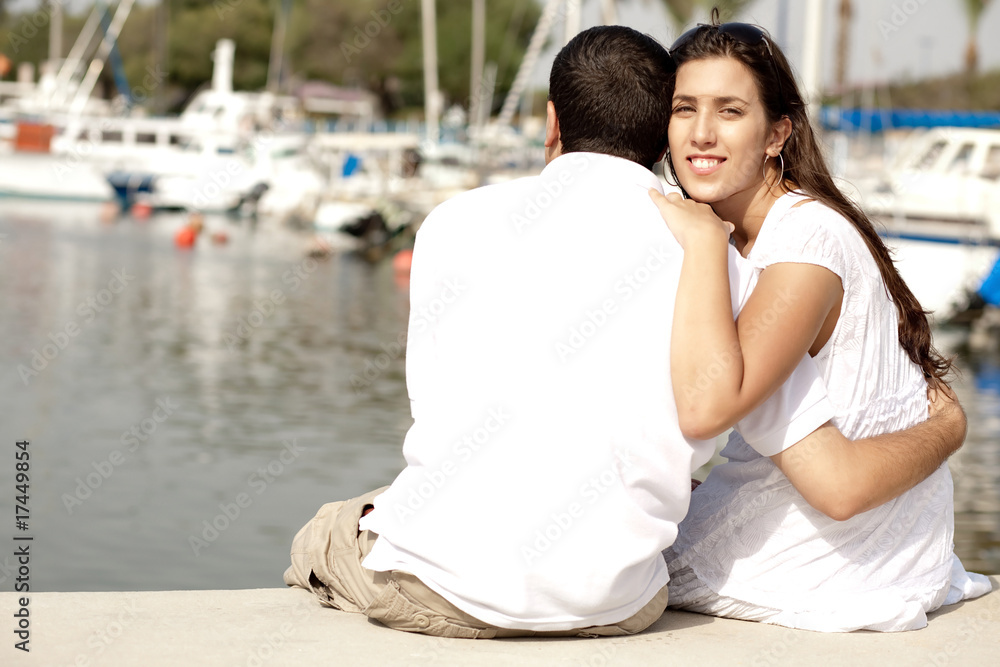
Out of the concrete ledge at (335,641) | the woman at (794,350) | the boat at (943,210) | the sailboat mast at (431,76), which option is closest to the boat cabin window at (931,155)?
the boat at (943,210)

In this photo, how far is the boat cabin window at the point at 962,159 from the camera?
1919cm

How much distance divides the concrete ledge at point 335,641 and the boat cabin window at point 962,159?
17.9m

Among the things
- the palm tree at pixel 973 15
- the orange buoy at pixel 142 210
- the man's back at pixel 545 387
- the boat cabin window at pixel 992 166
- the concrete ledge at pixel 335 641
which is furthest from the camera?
the orange buoy at pixel 142 210

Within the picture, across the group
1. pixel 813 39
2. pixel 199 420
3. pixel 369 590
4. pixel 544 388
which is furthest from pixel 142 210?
pixel 544 388

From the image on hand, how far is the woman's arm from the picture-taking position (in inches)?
89.0

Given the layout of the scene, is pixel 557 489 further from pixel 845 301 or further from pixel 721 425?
pixel 845 301

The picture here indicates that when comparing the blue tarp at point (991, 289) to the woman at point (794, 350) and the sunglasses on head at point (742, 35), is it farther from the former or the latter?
the sunglasses on head at point (742, 35)

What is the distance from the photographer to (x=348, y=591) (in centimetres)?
269

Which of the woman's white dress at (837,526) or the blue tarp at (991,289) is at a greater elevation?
the woman's white dress at (837,526)

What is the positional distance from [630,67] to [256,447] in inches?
288

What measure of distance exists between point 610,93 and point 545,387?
608 mm

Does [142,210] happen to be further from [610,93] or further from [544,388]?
[544,388]

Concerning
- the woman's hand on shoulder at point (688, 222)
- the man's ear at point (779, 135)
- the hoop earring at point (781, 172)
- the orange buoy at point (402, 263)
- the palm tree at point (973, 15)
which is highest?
the palm tree at point (973, 15)

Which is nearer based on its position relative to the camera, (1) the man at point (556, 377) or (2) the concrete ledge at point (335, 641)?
(1) the man at point (556, 377)
